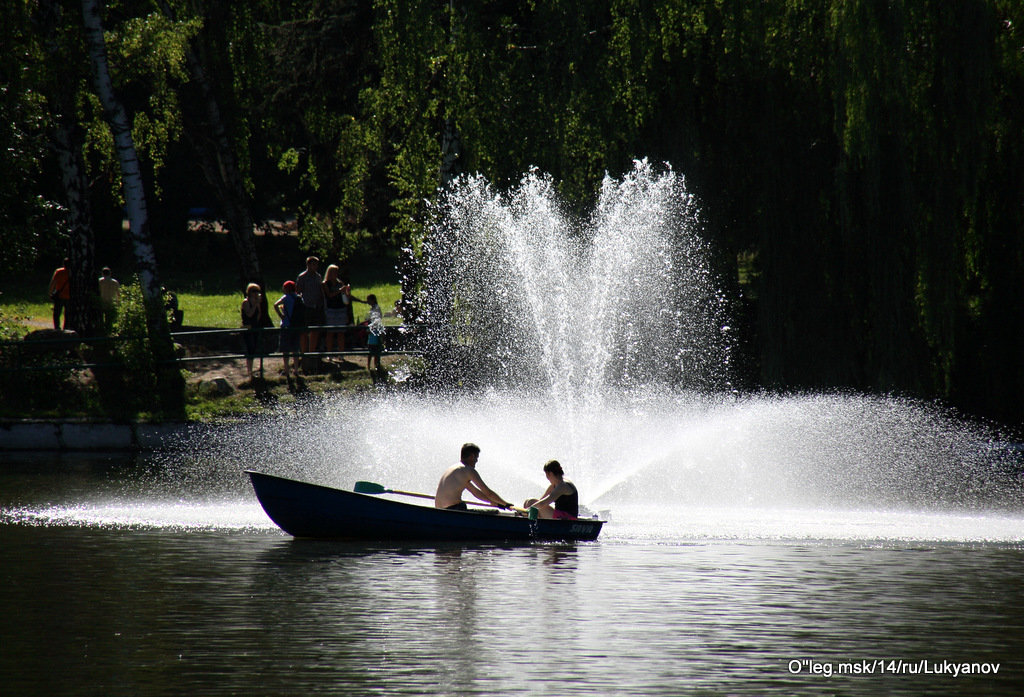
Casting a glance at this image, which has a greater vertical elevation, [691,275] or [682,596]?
[691,275]

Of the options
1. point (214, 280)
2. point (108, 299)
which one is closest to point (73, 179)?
point (108, 299)

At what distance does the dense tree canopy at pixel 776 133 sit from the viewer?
21953 mm

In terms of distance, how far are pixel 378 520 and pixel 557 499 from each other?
2.51m

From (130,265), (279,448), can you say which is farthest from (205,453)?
(130,265)

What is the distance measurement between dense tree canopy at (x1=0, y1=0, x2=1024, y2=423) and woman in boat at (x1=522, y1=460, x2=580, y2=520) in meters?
7.91

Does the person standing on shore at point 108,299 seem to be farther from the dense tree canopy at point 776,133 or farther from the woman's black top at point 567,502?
the woman's black top at point 567,502

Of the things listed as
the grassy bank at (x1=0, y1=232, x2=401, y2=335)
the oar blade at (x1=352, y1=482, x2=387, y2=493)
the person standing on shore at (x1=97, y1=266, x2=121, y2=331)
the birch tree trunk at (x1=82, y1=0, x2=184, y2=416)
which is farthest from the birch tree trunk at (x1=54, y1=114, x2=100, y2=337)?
the oar blade at (x1=352, y1=482, x2=387, y2=493)

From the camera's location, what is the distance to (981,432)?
24906 millimetres

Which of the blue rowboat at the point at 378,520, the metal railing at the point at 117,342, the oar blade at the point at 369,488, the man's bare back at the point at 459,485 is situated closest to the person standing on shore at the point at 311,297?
the metal railing at the point at 117,342

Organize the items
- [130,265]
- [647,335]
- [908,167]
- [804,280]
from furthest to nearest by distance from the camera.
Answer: [130,265] < [647,335] < [804,280] < [908,167]

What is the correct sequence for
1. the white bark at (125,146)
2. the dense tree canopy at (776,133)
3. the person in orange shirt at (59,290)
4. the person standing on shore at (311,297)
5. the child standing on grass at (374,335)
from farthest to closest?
1. the person in orange shirt at (59,290)
2. the person standing on shore at (311,297)
3. the child standing on grass at (374,335)
4. the white bark at (125,146)
5. the dense tree canopy at (776,133)

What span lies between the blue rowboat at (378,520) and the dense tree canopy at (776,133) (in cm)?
873

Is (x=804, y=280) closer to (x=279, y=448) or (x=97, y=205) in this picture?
(x=279, y=448)

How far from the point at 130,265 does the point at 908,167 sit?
37680 millimetres
